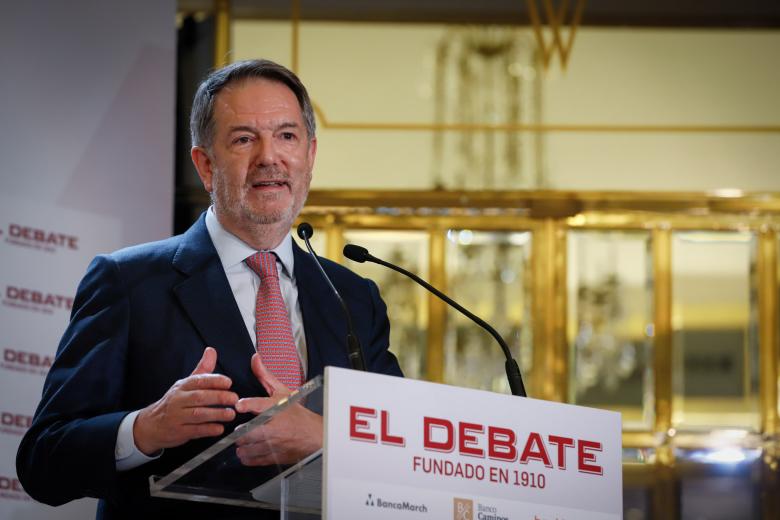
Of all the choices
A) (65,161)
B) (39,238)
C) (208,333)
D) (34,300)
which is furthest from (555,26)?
(208,333)

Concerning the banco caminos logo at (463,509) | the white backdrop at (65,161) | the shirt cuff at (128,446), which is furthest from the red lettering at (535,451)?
the white backdrop at (65,161)

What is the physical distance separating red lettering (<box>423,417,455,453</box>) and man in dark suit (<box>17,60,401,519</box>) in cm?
15

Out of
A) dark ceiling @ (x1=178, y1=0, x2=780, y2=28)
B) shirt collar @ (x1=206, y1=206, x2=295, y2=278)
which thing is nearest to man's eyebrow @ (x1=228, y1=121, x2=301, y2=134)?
shirt collar @ (x1=206, y1=206, x2=295, y2=278)

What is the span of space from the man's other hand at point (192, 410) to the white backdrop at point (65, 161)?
170 cm

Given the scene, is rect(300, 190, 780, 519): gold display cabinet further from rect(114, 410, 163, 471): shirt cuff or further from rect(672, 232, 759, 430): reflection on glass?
rect(114, 410, 163, 471): shirt cuff

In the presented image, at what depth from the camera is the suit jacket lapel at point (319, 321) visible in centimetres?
225

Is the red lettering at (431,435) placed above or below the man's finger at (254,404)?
below

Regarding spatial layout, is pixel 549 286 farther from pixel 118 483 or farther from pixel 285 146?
pixel 118 483

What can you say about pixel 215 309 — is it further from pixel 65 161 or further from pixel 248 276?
pixel 65 161

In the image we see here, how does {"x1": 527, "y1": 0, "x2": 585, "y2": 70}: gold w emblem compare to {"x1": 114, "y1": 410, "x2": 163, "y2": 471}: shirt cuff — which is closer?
{"x1": 114, "y1": 410, "x2": 163, "y2": 471}: shirt cuff

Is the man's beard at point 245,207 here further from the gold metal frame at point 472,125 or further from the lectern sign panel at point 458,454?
the gold metal frame at point 472,125

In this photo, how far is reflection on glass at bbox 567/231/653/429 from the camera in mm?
5066

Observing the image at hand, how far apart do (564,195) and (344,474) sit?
11.9 ft

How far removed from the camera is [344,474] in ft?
5.33
